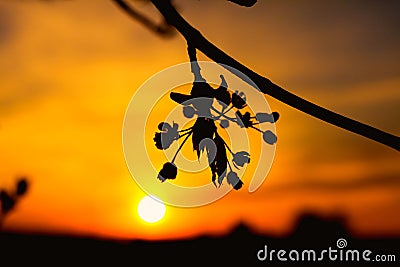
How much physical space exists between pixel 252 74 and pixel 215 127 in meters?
0.73

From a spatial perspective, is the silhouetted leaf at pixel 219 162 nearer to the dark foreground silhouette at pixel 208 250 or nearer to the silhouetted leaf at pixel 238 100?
the silhouetted leaf at pixel 238 100

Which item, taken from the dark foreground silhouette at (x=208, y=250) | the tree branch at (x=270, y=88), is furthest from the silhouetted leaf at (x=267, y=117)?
the dark foreground silhouette at (x=208, y=250)

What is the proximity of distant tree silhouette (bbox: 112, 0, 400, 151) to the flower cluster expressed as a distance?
1.17ft

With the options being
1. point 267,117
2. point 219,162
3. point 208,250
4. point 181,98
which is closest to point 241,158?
point 219,162

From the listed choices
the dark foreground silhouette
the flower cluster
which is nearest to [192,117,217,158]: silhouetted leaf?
the flower cluster

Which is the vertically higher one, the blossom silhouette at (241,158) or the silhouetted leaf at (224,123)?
the silhouetted leaf at (224,123)

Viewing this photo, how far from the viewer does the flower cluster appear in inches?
137

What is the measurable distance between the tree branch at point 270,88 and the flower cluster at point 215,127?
415 mm

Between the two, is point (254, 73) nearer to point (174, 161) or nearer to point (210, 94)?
point (210, 94)

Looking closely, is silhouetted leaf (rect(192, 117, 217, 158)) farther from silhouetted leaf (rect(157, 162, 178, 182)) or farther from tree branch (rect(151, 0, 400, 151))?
tree branch (rect(151, 0, 400, 151))

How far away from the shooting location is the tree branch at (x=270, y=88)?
2.71 metres

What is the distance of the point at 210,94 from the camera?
3426 mm

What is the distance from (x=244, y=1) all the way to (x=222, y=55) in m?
0.21

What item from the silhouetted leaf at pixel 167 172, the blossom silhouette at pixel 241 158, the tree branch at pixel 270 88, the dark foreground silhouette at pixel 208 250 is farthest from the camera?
the dark foreground silhouette at pixel 208 250
